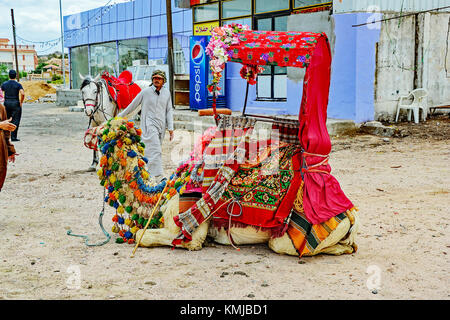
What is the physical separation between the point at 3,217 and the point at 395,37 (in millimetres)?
10730

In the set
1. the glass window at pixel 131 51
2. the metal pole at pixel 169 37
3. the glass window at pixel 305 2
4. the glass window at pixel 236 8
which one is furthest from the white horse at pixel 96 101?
the glass window at pixel 131 51

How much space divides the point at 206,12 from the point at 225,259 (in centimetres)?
1495

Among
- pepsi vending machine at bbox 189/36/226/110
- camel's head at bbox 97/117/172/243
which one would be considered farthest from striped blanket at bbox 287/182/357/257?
pepsi vending machine at bbox 189/36/226/110

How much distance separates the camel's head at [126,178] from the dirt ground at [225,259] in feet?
1.19

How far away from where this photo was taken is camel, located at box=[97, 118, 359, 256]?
4.78 metres

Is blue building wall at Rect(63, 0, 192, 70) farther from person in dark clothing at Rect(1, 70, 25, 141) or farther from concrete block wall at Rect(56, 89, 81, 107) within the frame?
person in dark clothing at Rect(1, 70, 25, 141)

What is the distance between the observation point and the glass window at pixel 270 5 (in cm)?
1490

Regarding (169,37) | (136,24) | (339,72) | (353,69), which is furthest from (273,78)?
(136,24)

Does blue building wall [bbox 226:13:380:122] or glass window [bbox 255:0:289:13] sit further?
glass window [bbox 255:0:289:13]

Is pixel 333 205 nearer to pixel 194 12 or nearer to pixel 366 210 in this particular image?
pixel 366 210

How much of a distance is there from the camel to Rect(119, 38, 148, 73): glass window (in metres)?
23.1

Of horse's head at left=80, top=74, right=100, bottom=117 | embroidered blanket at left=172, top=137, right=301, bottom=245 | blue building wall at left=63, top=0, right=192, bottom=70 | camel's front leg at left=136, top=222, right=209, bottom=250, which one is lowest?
camel's front leg at left=136, top=222, right=209, bottom=250

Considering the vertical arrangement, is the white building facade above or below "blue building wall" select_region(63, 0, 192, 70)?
above

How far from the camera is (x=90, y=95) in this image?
894cm
